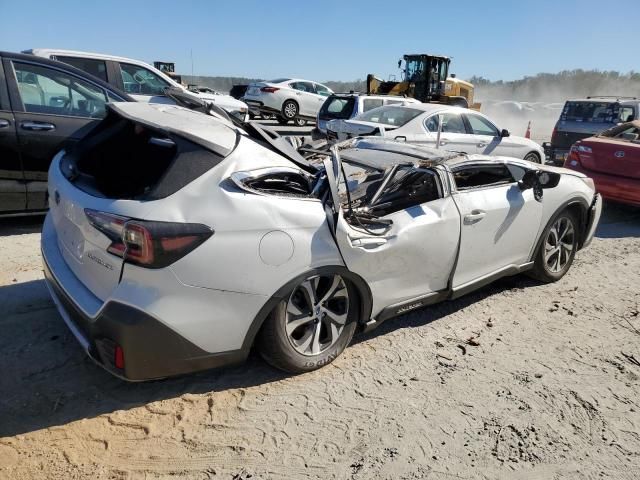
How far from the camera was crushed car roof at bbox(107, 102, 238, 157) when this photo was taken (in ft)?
8.59

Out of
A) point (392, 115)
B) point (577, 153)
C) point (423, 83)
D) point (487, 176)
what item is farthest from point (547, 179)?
point (423, 83)

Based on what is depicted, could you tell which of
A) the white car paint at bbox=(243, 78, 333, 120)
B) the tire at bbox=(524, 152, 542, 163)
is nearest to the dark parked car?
the tire at bbox=(524, 152, 542, 163)

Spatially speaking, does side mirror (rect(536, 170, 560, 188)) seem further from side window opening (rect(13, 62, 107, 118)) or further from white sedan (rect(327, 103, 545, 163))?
side window opening (rect(13, 62, 107, 118))

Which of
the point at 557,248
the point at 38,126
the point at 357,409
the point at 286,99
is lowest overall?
the point at 357,409

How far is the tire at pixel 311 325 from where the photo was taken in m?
2.83

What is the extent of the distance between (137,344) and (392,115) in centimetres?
786

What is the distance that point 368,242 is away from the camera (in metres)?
3.10

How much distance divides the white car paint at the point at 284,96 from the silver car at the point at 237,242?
15.7 m

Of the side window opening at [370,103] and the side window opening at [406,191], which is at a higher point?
the side window opening at [370,103]

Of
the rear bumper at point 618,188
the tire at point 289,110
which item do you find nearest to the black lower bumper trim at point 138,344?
the rear bumper at point 618,188

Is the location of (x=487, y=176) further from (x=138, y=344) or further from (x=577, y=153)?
(x=577, y=153)

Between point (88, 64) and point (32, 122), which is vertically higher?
point (88, 64)

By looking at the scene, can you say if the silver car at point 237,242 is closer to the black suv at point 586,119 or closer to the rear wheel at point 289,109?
the black suv at point 586,119

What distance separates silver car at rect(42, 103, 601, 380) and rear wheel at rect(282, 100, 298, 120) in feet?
51.9
